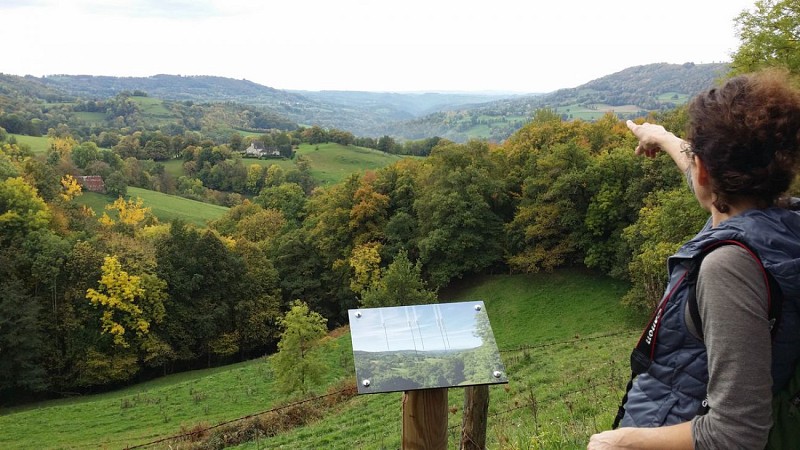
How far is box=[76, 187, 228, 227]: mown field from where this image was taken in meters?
75.2

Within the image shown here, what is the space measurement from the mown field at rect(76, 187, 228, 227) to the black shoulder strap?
243 feet

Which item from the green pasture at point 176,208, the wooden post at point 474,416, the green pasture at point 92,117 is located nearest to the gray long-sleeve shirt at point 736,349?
the wooden post at point 474,416

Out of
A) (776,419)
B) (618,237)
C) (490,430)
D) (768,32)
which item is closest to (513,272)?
(618,237)

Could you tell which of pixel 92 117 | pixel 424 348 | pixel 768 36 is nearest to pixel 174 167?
pixel 92 117

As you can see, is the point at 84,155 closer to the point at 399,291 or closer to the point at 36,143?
the point at 36,143

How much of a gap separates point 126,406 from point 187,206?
194ft

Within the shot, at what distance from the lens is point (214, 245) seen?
138 feet

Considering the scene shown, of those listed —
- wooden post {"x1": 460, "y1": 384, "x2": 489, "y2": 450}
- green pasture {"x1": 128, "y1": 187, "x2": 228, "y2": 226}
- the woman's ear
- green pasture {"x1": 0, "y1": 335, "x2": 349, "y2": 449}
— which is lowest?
green pasture {"x1": 128, "y1": 187, "x2": 228, "y2": 226}

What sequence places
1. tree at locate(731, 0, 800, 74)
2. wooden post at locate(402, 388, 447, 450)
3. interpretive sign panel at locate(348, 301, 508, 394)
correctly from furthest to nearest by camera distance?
tree at locate(731, 0, 800, 74) → wooden post at locate(402, 388, 447, 450) → interpretive sign panel at locate(348, 301, 508, 394)

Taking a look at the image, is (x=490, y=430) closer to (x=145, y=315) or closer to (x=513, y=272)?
(x=513, y=272)

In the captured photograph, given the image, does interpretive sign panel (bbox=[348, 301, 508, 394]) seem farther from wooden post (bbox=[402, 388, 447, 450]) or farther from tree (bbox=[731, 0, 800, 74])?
tree (bbox=[731, 0, 800, 74])

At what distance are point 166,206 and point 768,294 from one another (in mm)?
84558

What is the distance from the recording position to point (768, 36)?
2309 cm

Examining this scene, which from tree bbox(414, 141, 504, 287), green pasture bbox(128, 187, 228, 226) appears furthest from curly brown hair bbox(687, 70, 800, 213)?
green pasture bbox(128, 187, 228, 226)
